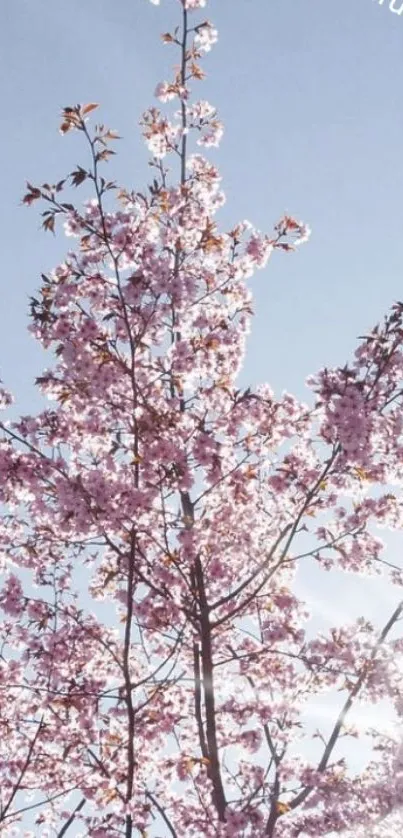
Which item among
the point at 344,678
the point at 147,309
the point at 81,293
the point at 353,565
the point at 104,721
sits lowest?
the point at 344,678

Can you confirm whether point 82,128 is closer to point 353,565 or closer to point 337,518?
point 337,518

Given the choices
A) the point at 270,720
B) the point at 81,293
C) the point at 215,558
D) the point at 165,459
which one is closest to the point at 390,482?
the point at 215,558

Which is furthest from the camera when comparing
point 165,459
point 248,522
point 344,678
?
point 248,522

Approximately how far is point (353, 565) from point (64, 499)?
4.39 m

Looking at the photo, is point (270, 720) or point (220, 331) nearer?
point (220, 331)

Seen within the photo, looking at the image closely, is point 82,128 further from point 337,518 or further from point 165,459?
point 337,518

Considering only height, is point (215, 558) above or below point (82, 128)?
below

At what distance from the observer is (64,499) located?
700 cm

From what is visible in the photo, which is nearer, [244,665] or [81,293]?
[81,293]

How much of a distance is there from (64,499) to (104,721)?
12.5ft

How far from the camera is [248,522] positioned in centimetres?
904

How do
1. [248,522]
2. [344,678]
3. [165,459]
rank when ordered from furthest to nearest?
[248,522] < [344,678] < [165,459]

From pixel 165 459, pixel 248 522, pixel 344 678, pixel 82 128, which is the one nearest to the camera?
pixel 82 128

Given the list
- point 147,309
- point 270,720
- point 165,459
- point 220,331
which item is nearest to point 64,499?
point 165,459
